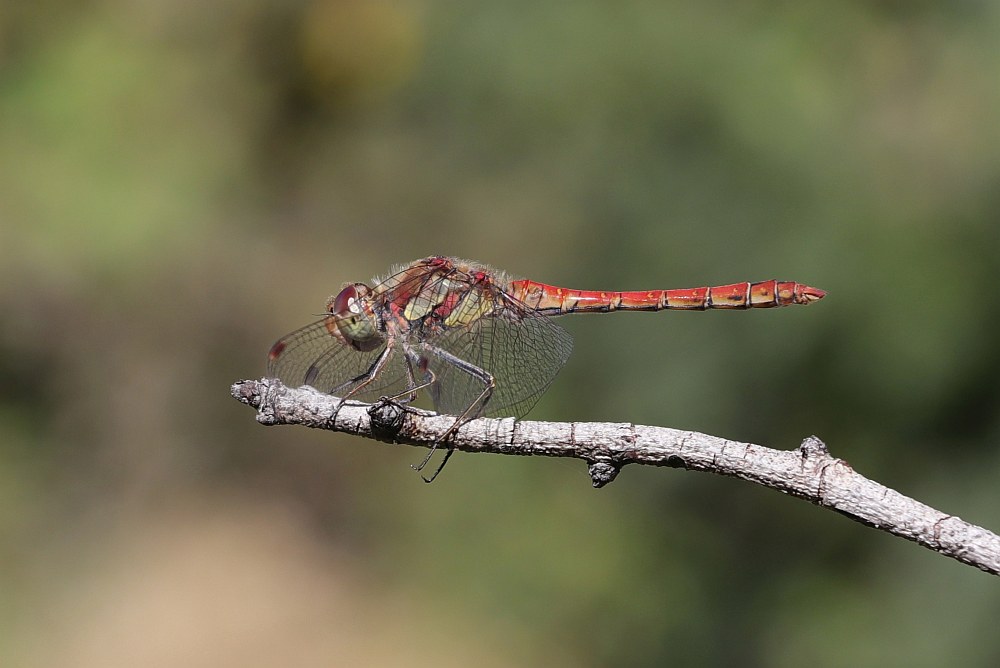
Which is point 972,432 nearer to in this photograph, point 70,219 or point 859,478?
point 859,478

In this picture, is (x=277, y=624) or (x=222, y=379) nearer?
(x=277, y=624)

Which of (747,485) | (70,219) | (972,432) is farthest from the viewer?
(70,219)

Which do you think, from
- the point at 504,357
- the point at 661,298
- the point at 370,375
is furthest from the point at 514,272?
the point at 370,375

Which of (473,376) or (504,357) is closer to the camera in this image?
(473,376)

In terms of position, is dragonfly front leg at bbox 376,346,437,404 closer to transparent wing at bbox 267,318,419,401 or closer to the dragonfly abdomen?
transparent wing at bbox 267,318,419,401

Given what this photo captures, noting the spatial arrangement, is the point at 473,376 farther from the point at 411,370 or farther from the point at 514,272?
the point at 514,272

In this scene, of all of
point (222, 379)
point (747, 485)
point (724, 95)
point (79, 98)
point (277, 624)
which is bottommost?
point (277, 624)

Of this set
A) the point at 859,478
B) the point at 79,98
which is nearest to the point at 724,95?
the point at 859,478
